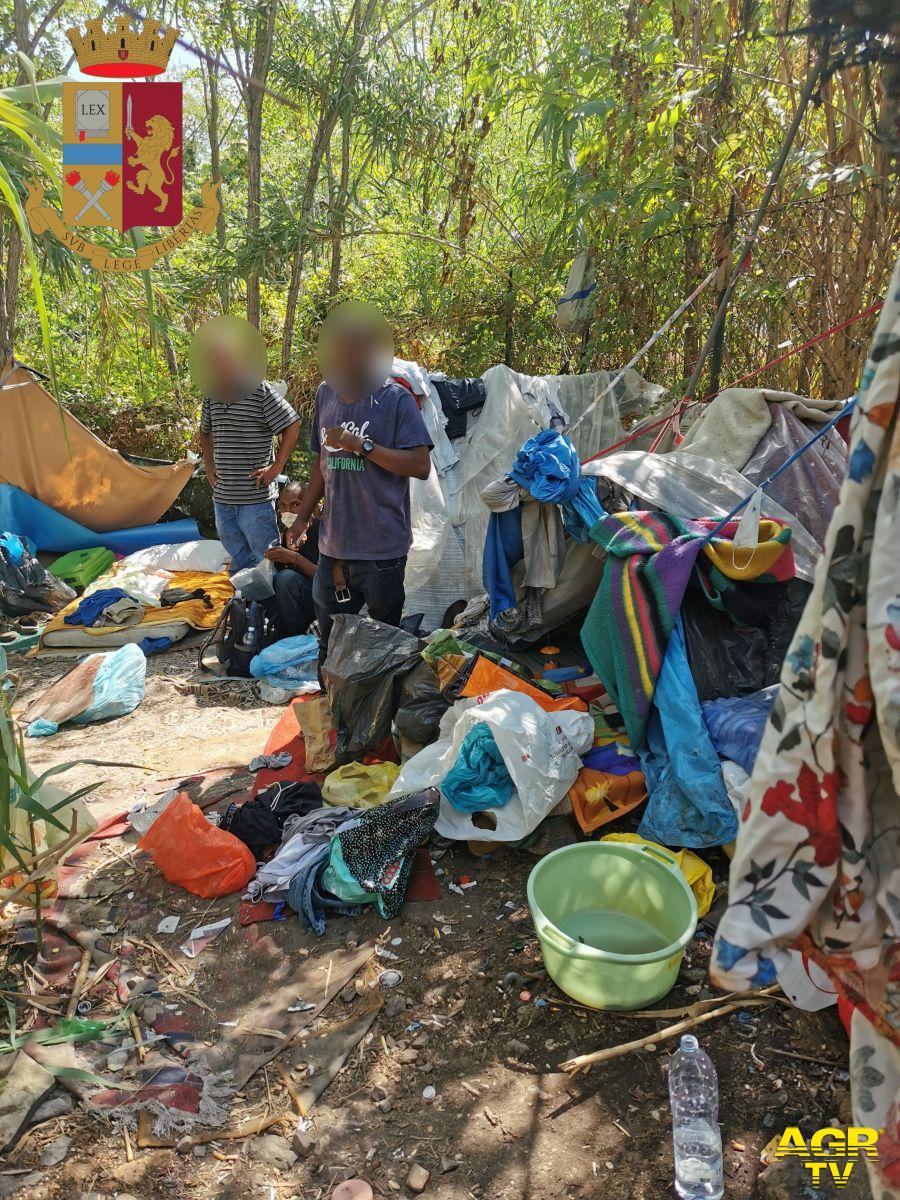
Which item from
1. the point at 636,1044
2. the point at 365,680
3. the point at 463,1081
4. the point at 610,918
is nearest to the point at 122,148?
the point at 365,680

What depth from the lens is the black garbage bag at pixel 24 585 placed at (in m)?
5.16

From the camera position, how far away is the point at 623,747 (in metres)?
2.72

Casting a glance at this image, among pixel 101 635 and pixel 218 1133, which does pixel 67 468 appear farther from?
pixel 218 1133

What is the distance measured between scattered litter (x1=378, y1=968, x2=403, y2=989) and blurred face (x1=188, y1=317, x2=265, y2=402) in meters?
3.01

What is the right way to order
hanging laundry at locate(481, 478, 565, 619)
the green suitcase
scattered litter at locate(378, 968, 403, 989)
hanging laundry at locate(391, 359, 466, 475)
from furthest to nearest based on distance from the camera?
the green suitcase
hanging laundry at locate(391, 359, 466, 475)
hanging laundry at locate(481, 478, 565, 619)
scattered litter at locate(378, 968, 403, 989)

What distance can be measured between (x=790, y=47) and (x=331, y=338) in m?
2.40

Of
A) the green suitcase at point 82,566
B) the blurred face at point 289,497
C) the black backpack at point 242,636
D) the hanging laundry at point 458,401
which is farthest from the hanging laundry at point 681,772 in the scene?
the green suitcase at point 82,566

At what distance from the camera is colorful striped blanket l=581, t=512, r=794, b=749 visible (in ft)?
8.18

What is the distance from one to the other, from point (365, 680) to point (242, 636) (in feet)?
4.81

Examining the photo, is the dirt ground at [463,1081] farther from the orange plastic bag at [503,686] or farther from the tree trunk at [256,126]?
the tree trunk at [256,126]

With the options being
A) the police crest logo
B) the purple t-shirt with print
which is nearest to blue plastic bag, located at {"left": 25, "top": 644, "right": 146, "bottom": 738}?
the purple t-shirt with print

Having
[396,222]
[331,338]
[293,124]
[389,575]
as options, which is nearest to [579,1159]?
[389,575]

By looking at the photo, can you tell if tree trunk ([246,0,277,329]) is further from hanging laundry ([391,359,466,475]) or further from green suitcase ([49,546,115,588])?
green suitcase ([49,546,115,588])

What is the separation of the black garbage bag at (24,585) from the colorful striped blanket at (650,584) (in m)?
4.00
